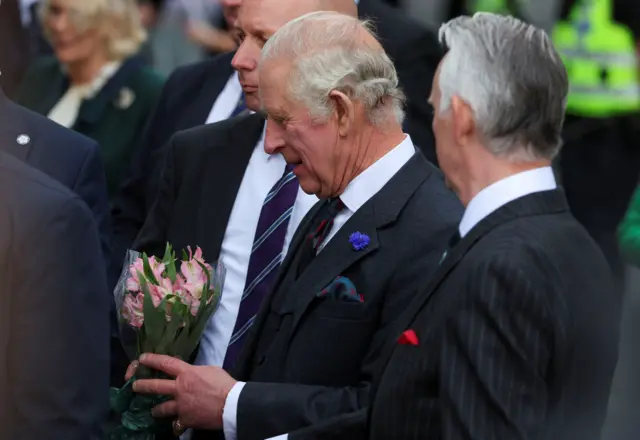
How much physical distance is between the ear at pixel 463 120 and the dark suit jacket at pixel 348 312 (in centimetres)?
67

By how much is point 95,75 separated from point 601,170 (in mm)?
3024

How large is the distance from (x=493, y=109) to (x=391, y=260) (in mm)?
750

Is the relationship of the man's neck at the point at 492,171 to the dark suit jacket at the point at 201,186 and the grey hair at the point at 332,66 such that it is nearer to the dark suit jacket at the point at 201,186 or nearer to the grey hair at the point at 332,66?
the grey hair at the point at 332,66

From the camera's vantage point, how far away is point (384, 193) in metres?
3.63

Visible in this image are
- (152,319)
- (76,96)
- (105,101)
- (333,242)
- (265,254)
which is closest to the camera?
(333,242)

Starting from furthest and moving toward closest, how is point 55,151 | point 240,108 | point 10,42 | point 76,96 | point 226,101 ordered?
point 76,96 < point 10,42 < point 226,101 < point 240,108 < point 55,151

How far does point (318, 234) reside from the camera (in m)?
3.72

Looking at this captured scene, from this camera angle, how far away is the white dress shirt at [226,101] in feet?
16.3

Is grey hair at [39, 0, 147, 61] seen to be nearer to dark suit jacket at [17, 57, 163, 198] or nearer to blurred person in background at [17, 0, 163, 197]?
blurred person in background at [17, 0, 163, 197]

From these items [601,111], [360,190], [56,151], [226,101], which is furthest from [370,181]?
[601,111]

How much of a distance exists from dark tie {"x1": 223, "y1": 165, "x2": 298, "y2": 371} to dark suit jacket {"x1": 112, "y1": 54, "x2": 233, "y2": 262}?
0.97m

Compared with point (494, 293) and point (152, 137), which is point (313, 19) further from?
point (152, 137)

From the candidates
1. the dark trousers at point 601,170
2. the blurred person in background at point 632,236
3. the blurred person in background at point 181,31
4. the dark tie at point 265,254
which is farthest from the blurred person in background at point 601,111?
the dark tie at point 265,254

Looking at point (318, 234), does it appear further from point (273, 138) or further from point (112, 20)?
point (112, 20)
